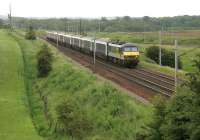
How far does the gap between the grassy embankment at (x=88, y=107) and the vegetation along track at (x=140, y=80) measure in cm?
196

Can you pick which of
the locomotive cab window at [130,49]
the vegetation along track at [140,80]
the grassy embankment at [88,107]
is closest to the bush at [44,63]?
the grassy embankment at [88,107]

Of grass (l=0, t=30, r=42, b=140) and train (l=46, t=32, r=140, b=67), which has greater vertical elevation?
train (l=46, t=32, r=140, b=67)

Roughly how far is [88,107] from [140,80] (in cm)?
960

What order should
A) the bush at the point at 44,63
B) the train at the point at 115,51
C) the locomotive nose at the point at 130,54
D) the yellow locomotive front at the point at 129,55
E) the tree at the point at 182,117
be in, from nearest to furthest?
the tree at the point at 182,117, the locomotive nose at the point at 130,54, the yellow locomotive front at the point at 129,55, the train at the point at 115,51, the bush at the point at 44,63

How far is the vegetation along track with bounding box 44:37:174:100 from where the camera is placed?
38.4m

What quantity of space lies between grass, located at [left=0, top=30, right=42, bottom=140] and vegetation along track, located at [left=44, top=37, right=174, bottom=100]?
8.93 meters

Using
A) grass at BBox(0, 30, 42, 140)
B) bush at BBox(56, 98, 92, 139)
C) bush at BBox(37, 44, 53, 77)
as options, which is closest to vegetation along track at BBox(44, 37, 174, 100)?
bush at BBox(56, 98, 92, 139)

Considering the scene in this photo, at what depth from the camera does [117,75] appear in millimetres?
49688

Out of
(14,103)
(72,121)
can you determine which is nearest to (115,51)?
(14,103)

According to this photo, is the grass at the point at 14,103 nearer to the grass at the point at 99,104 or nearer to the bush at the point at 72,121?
the grass at the point at 99,104

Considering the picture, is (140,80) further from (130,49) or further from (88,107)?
(130,49)

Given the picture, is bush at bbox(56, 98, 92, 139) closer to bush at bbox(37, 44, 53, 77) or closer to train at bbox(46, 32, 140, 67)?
train at bbox(46, 32, 140, 67)

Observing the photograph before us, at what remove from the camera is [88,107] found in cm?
3756

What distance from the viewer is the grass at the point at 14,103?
1453 inches
